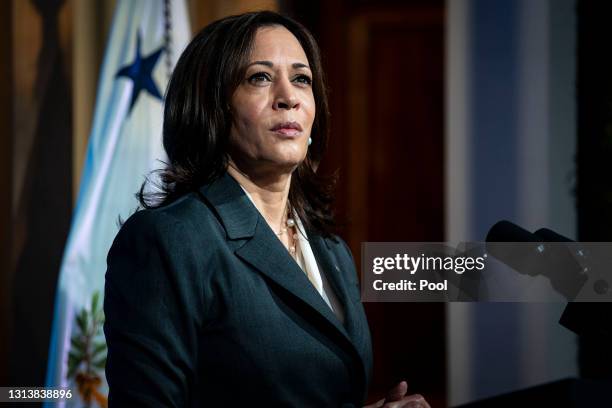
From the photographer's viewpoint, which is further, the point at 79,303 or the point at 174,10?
the point at 174,10

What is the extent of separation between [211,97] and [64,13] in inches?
66.9

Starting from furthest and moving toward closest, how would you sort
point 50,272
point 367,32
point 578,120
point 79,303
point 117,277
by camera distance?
point 367,32, point 578,120, point 50,272, point 79,303, point 117,277

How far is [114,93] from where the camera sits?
258 centimetres

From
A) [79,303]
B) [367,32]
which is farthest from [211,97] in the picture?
[367,32]

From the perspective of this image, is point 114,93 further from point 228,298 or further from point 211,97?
point 228,298

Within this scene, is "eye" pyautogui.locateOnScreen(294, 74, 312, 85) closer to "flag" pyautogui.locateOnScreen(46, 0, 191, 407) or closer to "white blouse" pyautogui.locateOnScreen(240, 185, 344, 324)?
"white blouse" pyautogui.locateOnScreen(240, 185, 344, 324)

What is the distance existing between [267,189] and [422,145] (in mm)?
3232

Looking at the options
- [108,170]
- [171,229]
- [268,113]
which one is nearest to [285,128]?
[268,113]

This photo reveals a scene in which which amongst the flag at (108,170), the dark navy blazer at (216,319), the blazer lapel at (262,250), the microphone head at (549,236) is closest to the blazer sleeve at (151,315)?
the dark navy blazer at (216,319)

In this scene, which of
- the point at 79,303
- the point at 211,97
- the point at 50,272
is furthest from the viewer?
the point at 50,272

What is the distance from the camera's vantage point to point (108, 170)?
98.7 inches

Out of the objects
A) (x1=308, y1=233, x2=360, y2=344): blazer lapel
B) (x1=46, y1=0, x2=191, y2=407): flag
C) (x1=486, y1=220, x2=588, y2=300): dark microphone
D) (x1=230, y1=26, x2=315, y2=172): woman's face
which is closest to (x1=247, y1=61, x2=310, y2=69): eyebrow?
(x1=230, y1=26, x2=315, y2=172): woman's face

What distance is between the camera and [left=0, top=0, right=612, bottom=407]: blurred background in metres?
2.62

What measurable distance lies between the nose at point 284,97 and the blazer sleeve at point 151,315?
0.26m
